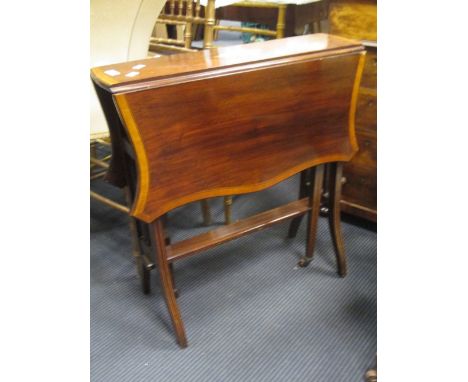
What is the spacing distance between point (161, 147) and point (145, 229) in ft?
1.22

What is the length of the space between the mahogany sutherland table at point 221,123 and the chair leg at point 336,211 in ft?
0.13

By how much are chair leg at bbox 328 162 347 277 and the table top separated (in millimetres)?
400

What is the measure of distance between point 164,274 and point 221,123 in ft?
1.53

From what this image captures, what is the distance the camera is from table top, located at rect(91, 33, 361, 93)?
1.14m

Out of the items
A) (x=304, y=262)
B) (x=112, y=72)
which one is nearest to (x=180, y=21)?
(x=112, y=72)

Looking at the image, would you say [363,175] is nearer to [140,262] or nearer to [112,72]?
[140,262]

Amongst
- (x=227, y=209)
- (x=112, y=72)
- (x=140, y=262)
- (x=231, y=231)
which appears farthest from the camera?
(x=227, y=209)

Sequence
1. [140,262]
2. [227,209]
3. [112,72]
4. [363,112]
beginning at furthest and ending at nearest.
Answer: [227,209], [363,112], [140,262], [112,72]

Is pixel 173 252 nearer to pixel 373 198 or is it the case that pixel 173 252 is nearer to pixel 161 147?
pixel 161 147

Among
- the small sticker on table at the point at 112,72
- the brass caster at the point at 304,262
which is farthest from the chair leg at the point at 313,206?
the small sticker on table at the point at 112,72

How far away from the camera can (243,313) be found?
5.21 ft

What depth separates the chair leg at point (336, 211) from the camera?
1.64 metres
